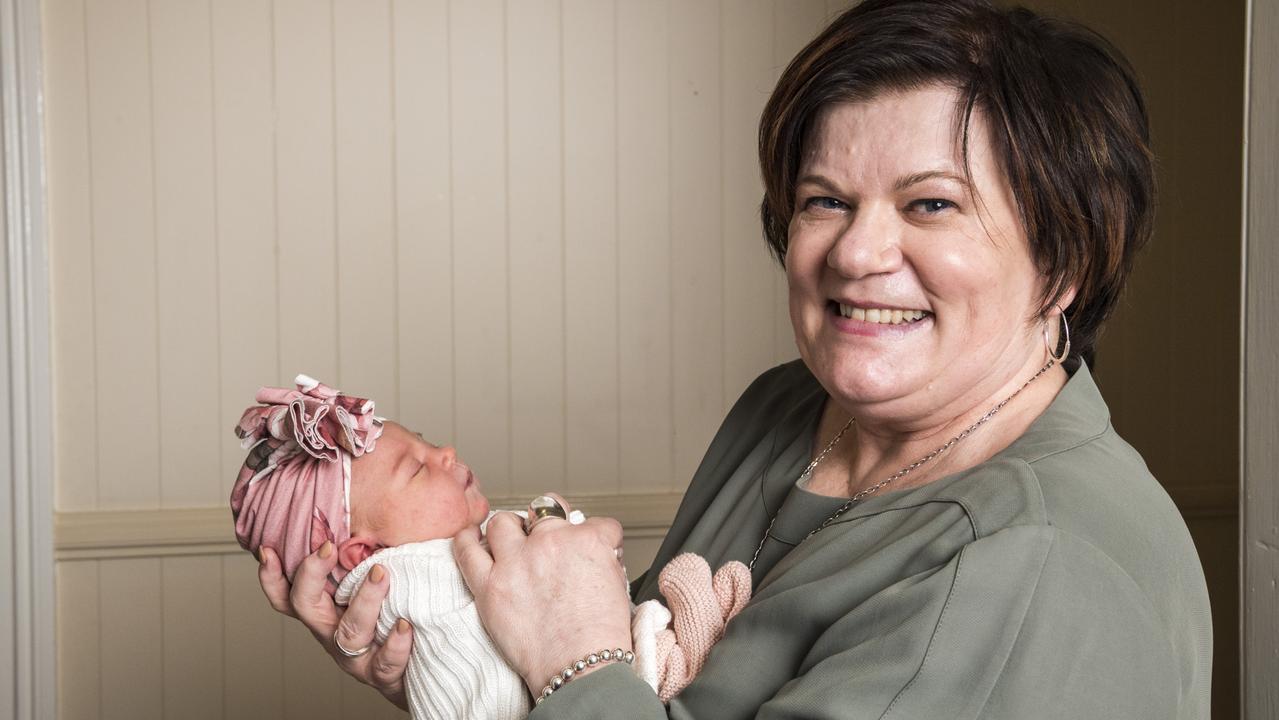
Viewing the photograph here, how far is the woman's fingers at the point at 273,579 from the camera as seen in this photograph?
160 cm

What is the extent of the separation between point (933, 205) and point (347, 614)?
930 millimetres

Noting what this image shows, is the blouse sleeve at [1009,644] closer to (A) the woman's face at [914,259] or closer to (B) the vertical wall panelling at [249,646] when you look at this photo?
(A) the woman's face at [914,259]

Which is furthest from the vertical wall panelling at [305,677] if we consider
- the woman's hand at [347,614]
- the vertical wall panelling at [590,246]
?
the woman's hand at [347,614]

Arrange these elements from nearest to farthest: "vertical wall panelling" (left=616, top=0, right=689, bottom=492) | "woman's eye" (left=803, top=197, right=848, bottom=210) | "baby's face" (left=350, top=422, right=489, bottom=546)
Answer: "woman's eye" (left=803, top=197, right=848, bottom=210), "baby's face" (left=350, top=422, right=489, bottom=546), "vertical wall panelling" (left=616, top=0, right=689, bottom=492)

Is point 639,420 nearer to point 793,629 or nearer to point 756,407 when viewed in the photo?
point 756,407

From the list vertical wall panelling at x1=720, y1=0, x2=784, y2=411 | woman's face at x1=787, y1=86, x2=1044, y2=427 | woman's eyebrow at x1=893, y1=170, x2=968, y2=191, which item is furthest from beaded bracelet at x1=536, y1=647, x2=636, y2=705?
vertical wall panelling at x1=720, y1=0, x2=784, y2=411

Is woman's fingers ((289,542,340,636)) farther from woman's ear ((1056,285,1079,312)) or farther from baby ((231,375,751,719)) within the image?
woman's ear ((1056,285,1079,312))

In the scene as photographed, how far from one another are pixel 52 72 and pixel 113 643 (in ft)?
4.75

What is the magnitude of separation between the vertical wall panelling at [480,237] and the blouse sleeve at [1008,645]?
1992 millimetres

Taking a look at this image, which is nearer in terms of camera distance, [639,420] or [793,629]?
[793,629]

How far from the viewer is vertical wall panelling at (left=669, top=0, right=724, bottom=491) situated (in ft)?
9.85

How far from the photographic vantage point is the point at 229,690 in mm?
2934

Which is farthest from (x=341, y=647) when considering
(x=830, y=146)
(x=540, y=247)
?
(x=540, y=247)

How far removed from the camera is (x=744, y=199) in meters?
3.05
